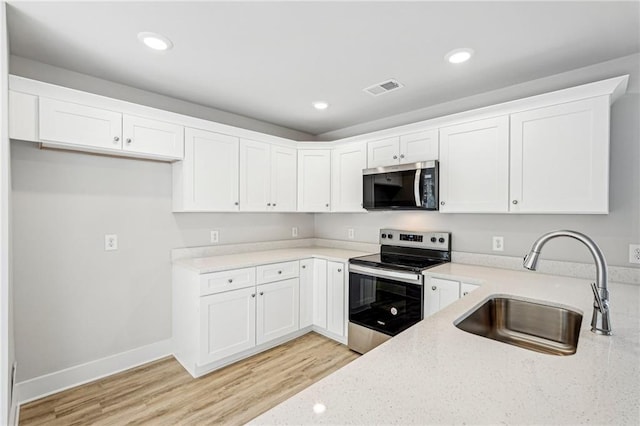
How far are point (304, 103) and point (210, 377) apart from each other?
2.61 m

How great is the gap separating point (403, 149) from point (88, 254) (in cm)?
288

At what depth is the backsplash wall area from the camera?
2.11 metres

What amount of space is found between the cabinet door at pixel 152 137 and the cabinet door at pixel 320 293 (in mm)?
1723

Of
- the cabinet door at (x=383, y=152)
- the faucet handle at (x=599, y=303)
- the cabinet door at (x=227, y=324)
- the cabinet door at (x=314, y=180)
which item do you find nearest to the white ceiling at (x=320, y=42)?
the cabinet door at (x=383, y=152)

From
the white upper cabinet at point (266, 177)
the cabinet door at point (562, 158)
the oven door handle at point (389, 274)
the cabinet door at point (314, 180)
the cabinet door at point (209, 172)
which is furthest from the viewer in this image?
the cabinet door at point (314, 180)

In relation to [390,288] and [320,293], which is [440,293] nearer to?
[390,288]

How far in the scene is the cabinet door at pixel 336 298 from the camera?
3.08m

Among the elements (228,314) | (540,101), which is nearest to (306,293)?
(228,314)

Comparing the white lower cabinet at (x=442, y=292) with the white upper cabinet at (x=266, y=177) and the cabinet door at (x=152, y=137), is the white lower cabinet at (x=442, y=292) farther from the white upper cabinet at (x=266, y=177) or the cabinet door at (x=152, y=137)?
the cabinet door at (x=152, y=137)

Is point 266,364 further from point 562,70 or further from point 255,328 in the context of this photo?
point 562,70

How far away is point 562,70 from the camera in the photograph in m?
2.32

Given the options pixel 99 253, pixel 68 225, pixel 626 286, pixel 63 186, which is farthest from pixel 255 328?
pixel 626 286

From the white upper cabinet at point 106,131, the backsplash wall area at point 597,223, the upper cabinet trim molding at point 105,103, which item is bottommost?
the backsplash wall area at point 597,223

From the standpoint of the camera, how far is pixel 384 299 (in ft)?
8.94
